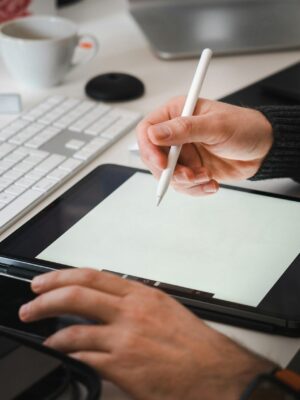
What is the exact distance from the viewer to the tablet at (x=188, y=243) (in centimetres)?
67

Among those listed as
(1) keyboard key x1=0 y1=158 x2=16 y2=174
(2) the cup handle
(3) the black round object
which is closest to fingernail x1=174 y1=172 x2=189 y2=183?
(1) keyboard key x1=0 y1=158 x2=16 y2=174

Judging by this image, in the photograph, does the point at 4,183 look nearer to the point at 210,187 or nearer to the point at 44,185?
the point at 44,185

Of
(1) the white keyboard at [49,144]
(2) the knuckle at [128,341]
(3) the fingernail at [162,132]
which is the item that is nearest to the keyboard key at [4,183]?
(1) the white keyboard at [49,144]

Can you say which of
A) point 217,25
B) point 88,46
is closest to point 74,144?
point 88,46

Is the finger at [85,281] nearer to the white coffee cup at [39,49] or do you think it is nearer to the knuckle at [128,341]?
the knuckle at [128,341]

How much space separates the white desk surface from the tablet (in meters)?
0.07

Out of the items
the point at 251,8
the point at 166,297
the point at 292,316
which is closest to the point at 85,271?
the point at 166,297

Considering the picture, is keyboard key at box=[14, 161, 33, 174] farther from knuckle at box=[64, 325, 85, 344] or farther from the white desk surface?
knuckle at box=[64, 325, 85, 344]

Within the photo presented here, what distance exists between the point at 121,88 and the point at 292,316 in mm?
549

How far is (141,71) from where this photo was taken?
122 centimetres

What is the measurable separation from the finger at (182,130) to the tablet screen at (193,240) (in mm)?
89

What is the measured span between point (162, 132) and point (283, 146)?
0.63ft

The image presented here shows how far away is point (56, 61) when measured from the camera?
1.12 metres

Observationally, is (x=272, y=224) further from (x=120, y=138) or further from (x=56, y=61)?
(x=56, y=61)
